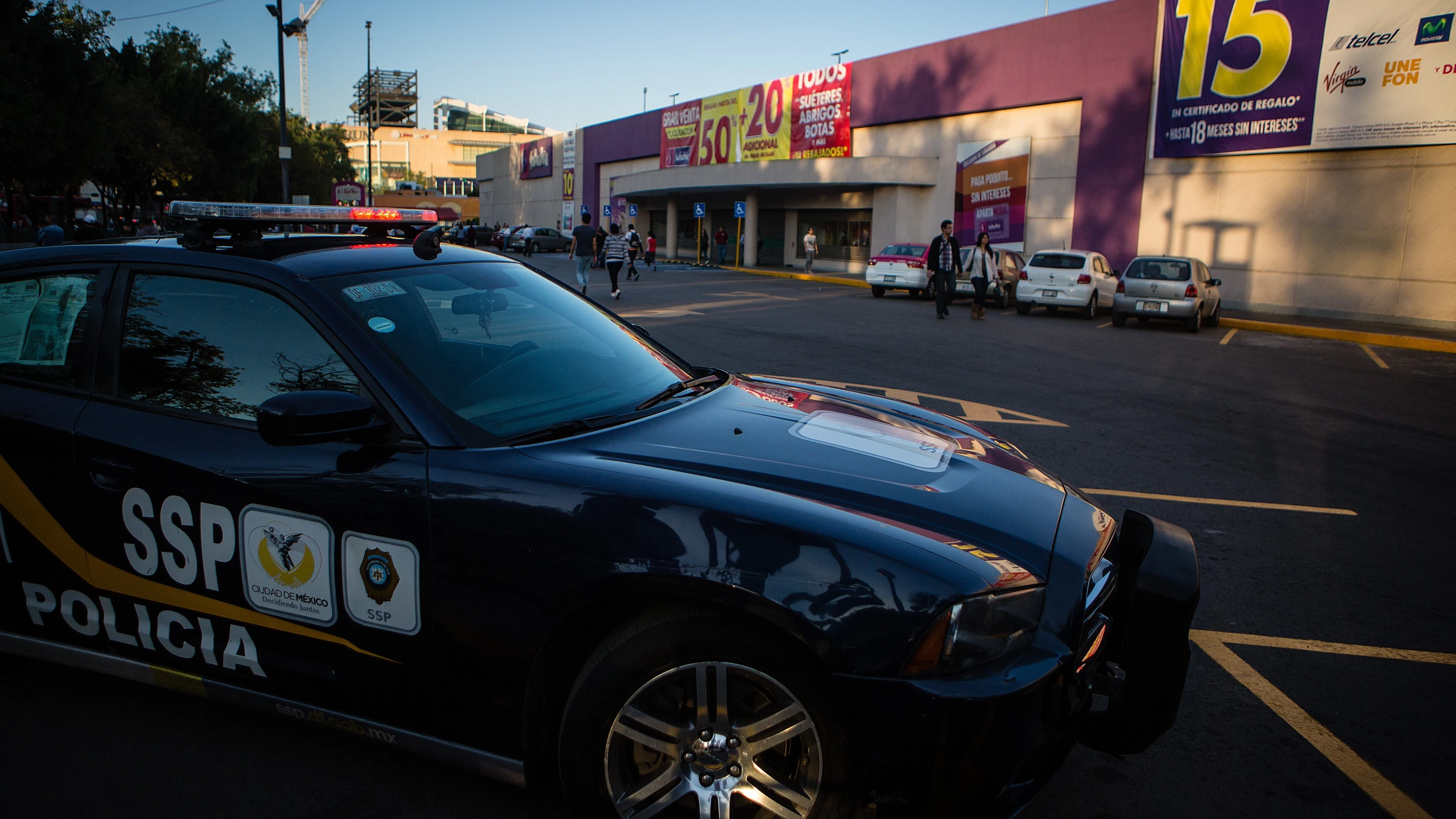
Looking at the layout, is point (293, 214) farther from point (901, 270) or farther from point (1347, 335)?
point (901, 270)

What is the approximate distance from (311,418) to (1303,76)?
999 inches

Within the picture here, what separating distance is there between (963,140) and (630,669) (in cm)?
3234

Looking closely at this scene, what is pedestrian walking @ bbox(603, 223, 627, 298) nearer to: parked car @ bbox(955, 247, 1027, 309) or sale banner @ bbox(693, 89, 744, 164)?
parked car @ bbox(955, 247, 1027, 309)

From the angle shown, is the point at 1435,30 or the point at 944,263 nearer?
the point at 944,263

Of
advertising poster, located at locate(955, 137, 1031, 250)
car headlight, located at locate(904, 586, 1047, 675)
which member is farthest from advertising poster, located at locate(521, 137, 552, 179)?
car headlight, located at locate(904, 586, 1047, 675)

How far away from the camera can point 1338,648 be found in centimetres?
384

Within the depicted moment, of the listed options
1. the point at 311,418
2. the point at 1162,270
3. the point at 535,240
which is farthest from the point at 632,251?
the point at 311,418

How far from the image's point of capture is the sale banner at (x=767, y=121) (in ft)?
127

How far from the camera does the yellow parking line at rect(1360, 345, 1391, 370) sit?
45.8 ft

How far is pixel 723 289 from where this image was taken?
25172 millimetres

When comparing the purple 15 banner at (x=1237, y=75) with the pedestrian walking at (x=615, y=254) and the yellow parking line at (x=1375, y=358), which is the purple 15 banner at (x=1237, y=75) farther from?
the pedestrian walking at (x=615, y=254)

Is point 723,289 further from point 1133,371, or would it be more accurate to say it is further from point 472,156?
point 472,156

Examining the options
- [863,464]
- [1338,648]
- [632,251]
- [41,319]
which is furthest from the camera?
[632,251]

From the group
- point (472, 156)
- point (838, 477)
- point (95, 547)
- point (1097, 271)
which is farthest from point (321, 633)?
point (472, 156)
